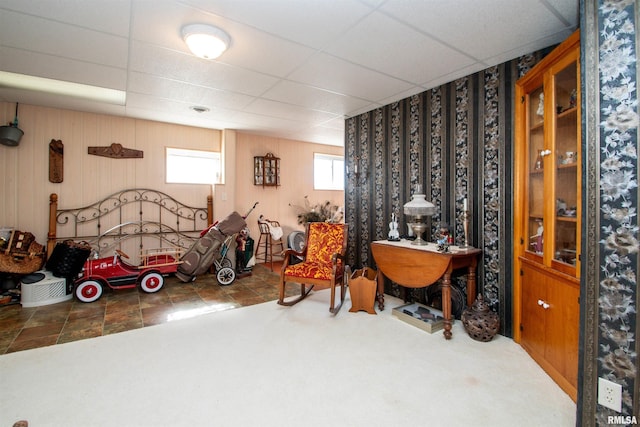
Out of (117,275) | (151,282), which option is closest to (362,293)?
(151,282)

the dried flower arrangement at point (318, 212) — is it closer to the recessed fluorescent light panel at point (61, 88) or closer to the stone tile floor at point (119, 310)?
the stone tile floor at point (119, 310)

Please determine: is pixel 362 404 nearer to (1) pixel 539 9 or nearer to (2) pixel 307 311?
(2) pixel 307 311

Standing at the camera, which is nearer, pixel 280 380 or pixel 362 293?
pixel 280 380

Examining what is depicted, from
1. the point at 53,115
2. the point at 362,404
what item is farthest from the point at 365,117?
the point at 53,115

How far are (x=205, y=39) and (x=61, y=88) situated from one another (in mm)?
2395

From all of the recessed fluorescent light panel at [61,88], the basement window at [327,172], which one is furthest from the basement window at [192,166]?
the basement window at [327,172]

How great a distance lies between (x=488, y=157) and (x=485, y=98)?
20.9 inches

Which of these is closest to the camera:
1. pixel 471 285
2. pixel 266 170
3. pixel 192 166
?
pixel 471 285

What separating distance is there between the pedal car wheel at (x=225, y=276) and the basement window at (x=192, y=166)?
1.67 metres

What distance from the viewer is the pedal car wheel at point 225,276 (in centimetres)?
396

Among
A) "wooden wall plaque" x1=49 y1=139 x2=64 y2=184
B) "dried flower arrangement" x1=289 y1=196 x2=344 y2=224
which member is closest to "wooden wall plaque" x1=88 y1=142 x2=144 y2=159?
"wooden wall plaque" x1=49 y1=139 x2=64 y2=184

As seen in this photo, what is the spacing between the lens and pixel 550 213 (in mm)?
1874

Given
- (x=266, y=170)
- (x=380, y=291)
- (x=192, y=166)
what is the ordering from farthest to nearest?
(x=266, y=170) → (x=192, y=166) → (x=380, y=291)

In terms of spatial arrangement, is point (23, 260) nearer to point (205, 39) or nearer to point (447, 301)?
point (205, 39)
